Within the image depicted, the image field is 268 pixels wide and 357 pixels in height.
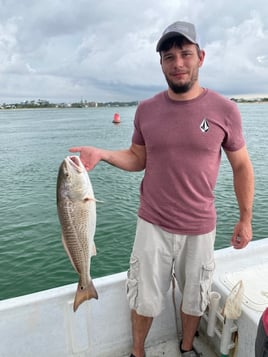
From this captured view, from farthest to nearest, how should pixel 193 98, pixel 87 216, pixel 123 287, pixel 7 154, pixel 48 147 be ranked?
pixel 48 147
pixel 7 154
pixel 123 287
pixel 193 98
pixel 87 216

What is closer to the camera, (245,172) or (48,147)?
(245,172)

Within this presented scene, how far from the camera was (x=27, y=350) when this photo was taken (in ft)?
9.45

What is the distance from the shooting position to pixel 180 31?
2.39 metres

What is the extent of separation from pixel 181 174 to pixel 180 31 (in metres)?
1.03

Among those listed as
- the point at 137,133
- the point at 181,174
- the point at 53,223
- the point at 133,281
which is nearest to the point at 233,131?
the point at 181,174

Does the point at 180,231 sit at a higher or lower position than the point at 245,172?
lower

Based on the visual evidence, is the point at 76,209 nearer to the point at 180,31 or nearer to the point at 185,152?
the point at 185,152

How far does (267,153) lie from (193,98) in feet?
63.3

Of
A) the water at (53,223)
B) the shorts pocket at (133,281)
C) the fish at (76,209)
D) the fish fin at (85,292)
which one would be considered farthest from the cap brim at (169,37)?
the fish fin at (85,292)

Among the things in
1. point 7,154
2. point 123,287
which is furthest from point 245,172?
point 7,154

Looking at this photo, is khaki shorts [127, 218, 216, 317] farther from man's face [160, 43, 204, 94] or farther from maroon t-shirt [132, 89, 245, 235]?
man's face [160, 43, 204, 94]

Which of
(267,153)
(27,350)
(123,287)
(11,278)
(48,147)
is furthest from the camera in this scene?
(48,147)

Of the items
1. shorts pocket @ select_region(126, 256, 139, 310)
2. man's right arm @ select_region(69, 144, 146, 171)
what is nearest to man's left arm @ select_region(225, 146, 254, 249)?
man's right arm @ select_region(69, 144, 146, 171)

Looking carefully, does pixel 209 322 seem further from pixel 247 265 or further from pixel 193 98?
pixel 193 98
